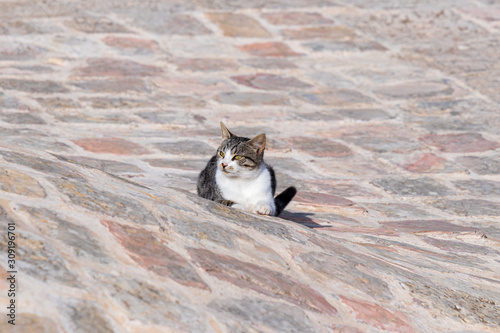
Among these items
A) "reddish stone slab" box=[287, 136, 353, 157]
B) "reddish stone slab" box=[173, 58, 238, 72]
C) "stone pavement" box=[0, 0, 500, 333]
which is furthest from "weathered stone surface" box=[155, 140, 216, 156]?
"reddish stone slab" box=[173, 58, 238, 72]

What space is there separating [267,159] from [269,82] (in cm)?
179

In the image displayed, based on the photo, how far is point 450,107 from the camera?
284 inches

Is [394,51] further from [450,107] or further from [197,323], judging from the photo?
[197,323]

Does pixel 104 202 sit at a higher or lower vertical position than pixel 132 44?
higher

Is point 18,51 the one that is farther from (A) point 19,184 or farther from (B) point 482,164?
(A) point 19,184

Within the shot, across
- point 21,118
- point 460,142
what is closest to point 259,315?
point 21,118

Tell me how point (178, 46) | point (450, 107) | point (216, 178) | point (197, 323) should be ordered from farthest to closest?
1. point (178, 46)
2. point (450, 107)
3. point (216, 178)
4. point (197, 323)

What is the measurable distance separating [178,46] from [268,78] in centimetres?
109

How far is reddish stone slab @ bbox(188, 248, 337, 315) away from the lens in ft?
9.23

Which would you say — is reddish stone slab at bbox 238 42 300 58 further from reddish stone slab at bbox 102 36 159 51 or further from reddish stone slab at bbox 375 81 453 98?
reddish stone slab at bbox 375 81 453 98

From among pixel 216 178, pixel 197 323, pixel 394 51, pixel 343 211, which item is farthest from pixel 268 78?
pixel 197 323

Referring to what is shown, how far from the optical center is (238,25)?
27.8 ft

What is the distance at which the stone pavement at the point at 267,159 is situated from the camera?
2.62 meters

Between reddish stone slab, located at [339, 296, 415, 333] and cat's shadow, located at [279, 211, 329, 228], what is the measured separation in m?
1.47
